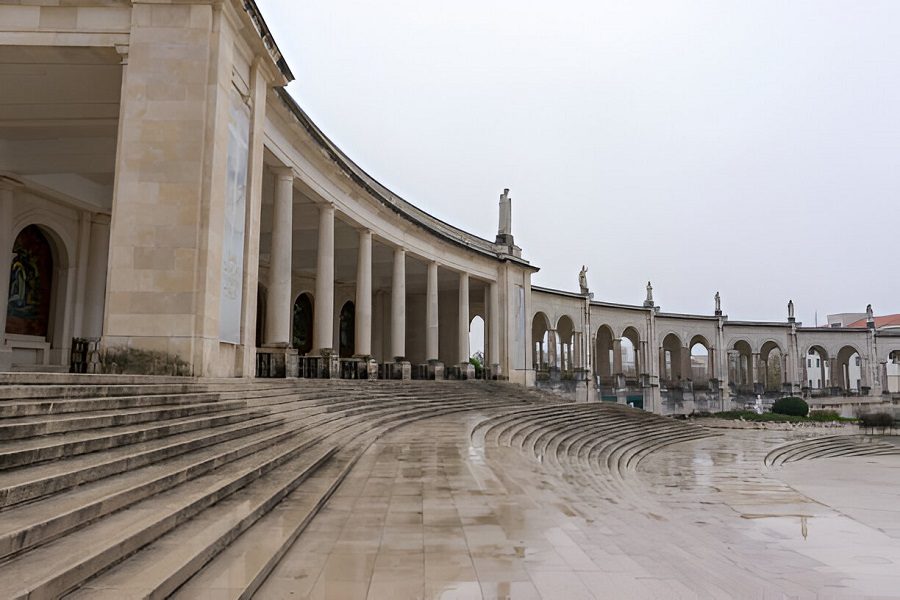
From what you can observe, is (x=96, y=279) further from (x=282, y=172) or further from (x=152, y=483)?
(x=152, y=483)

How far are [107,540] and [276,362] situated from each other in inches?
572

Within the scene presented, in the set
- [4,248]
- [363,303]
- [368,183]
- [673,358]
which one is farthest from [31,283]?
[673,358]

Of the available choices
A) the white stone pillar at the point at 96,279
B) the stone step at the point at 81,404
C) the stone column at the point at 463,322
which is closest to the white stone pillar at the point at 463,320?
the stone column at the point at 463,322

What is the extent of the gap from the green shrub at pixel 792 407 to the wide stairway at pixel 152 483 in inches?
1887

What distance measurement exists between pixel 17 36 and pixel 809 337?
68.8 m

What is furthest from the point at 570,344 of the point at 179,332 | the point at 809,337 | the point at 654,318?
the point at 179,332

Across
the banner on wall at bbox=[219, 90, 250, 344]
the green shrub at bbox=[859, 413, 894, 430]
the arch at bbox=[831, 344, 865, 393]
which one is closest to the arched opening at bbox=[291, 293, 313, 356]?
the banner on wall at bbox=[219, 90, 250, 344]

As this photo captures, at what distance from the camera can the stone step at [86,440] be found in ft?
15.9

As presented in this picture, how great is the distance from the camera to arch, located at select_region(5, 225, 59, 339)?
19.0 meters

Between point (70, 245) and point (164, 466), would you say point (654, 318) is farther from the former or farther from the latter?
point (164, 466)

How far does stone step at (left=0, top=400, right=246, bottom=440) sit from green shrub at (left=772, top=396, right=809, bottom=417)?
5148 centimetres

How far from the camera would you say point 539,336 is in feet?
190

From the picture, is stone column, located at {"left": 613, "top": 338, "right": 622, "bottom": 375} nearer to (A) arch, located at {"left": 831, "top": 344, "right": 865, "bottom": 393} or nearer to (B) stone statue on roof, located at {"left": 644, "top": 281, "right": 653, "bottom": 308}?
(B) stone statue on roof, located at {"left": 644, "top": 281, "right": 653, "bottom": 308}

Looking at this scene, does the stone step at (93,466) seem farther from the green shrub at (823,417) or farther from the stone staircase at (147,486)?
the green shrub at (823,417)
